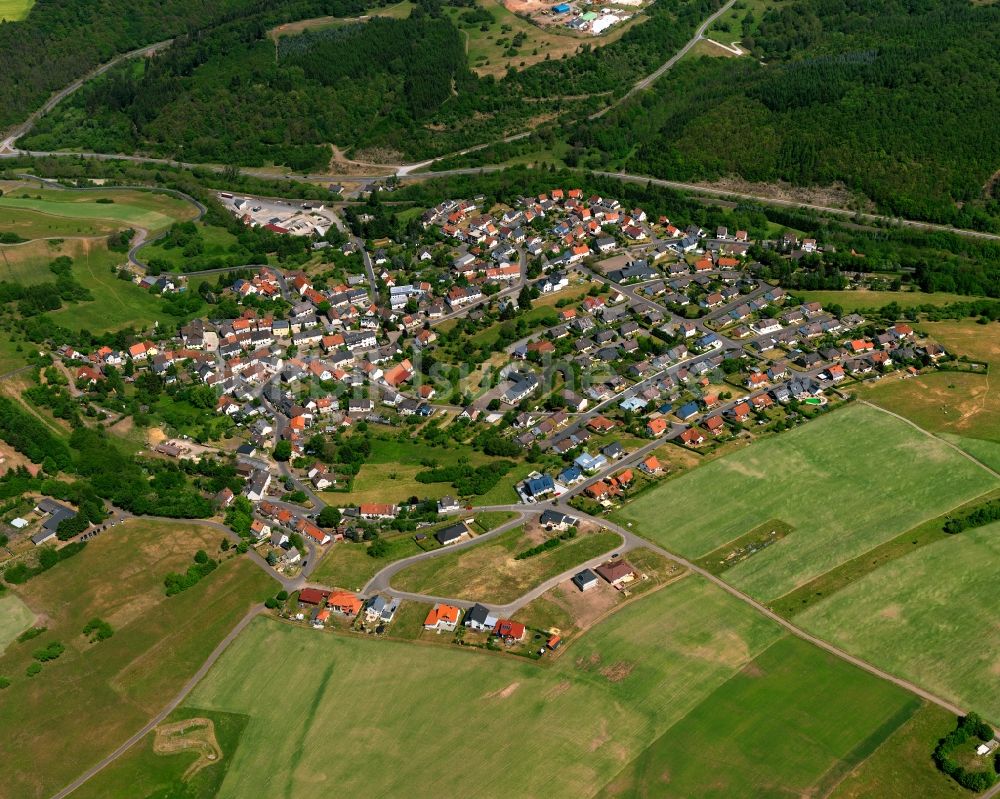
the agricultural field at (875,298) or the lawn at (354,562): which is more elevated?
the agricultural field at (875,298)

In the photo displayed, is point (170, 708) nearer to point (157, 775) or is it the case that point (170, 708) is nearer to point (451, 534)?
point (157, 775)

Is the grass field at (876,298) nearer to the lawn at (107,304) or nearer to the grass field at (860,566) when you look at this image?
the grass field at (860,566)

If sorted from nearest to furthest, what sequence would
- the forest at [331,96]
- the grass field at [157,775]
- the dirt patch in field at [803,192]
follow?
the grass field at [157,775] < the dirt patch in field at [803,192] < the forest at [331,96]

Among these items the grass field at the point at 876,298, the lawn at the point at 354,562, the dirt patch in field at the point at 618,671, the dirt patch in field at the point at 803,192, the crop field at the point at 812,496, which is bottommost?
the dirt patch in field at the point at 618,671

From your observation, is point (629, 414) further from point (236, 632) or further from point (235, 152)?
point (235, 152)

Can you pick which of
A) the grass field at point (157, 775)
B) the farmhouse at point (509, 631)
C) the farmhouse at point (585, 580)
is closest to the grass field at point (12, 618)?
the grass field at point (157, 775)

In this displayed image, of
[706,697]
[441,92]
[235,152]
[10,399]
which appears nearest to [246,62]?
[235,152]

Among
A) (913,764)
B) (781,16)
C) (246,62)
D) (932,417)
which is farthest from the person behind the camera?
(781,16)

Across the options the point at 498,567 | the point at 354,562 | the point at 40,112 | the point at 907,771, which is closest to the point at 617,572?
the point at 498,567
